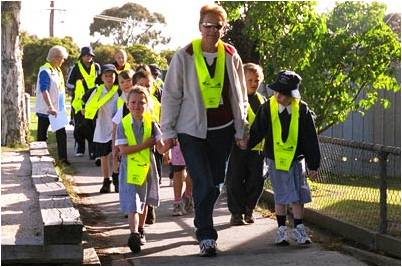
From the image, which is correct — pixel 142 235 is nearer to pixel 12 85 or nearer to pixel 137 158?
pixel 137 158

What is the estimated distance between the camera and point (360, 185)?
810 centimetres

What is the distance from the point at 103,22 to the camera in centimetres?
6241

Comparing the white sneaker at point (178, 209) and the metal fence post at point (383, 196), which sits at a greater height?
the metal fence post at point (383, 196)

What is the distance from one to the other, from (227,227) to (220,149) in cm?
139

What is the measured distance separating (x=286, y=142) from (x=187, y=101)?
39.0 inches

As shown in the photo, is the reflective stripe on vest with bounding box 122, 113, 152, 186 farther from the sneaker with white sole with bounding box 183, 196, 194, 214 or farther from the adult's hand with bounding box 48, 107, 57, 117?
the adult's hand with bounding box 48, 107, 57, 117

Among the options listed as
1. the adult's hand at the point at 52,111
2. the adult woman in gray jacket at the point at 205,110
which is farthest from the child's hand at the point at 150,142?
the adult's hand at the point at 52,111

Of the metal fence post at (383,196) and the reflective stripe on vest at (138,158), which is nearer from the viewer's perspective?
the metal fence post at (383,196)

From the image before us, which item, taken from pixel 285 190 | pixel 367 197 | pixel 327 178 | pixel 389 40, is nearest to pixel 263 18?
pixel 389 40

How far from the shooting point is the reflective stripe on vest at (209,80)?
20.4 ft

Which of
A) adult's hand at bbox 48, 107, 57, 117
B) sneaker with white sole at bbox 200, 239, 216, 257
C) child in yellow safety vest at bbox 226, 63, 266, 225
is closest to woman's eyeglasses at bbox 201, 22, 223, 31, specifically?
child in yellow safety vest at bbox 226, 63, 266, 225

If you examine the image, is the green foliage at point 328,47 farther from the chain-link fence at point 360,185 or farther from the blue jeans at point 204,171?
the blue jeans at point 204,171

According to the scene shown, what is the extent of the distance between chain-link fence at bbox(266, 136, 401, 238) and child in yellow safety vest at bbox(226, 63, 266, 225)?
740 millimetres

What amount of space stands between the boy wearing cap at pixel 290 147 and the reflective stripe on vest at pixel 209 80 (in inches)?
24.6
